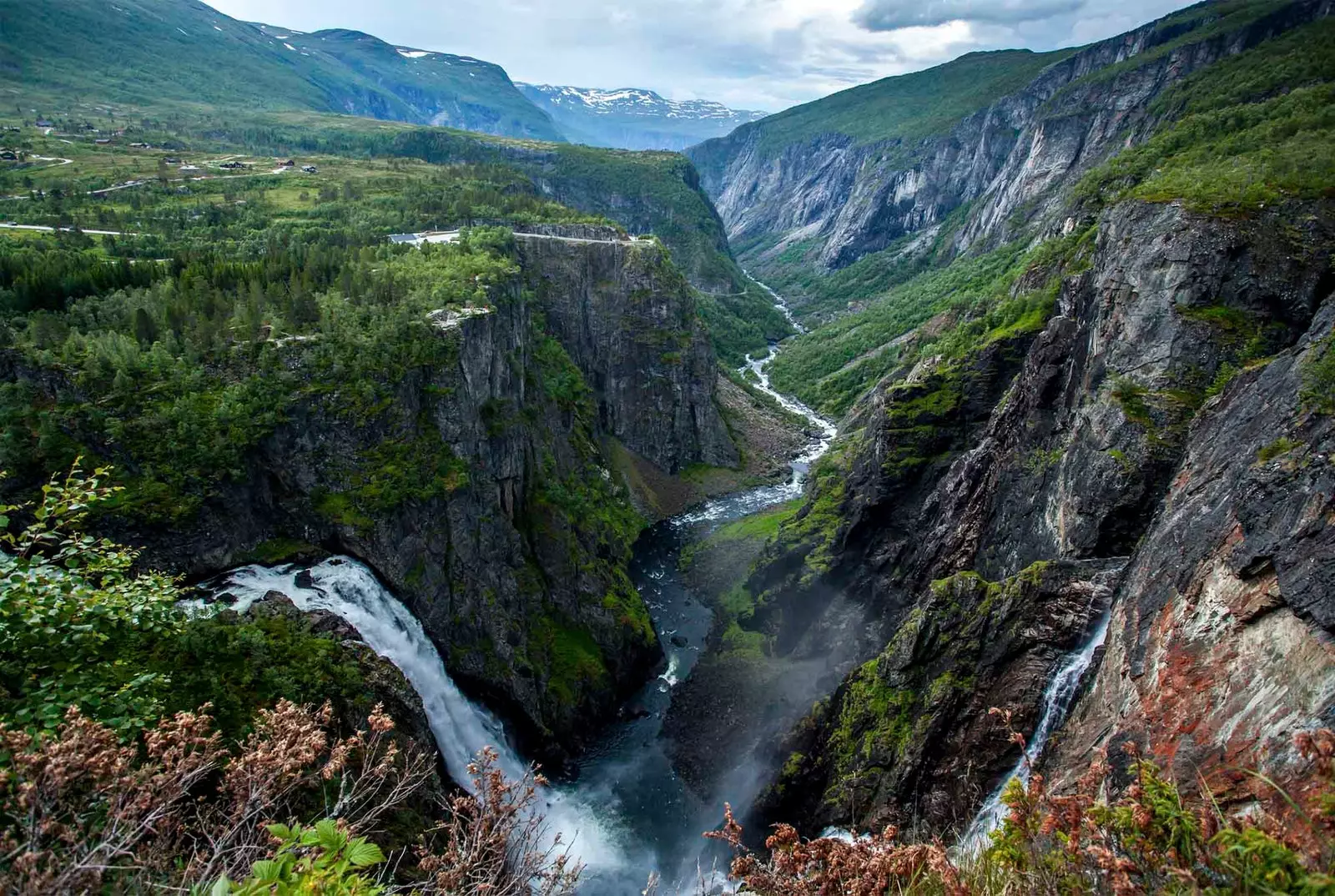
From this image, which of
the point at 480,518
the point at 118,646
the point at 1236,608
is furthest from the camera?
the point at 480,518

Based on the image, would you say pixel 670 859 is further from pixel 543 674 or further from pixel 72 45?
pixel 72 45

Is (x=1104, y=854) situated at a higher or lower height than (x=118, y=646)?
higher

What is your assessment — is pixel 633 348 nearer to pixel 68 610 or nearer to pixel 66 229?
pixel 66 229

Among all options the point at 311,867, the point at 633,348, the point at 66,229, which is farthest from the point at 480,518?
the point at 66,229

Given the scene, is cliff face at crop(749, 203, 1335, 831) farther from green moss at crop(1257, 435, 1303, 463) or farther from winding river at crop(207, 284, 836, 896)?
winding river at crop(207, 284, 836, 896)

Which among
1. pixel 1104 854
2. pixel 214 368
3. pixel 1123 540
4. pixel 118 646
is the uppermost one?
pixel 1104 854
